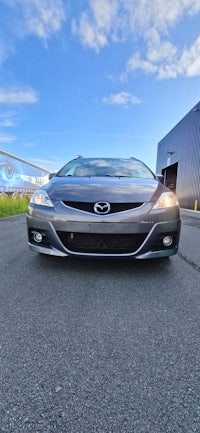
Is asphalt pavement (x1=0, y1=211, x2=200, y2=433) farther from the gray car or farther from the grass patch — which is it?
Answer: the grass patch

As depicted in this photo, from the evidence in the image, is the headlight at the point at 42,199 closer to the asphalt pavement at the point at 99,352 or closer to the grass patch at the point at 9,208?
the asphalt pavement at the point at 99,352

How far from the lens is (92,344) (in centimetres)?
149

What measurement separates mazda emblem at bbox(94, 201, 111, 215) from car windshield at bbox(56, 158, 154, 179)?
1.07m

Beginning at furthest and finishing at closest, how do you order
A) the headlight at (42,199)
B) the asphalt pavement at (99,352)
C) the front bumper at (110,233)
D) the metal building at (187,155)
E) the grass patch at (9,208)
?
the metal building at (187,155), the grass patch at (9,208), the headlight at (42,199), the front bumper at (110,233), the asphalt pavement at (99,352)

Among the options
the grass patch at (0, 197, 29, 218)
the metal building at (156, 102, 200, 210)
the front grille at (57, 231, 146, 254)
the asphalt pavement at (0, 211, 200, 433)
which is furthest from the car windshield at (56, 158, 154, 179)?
the metal building at (156, 102, 200, 210)

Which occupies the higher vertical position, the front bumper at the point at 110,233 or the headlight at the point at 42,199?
the headlight at the point at 42,199

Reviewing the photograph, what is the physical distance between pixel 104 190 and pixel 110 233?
0.48 m

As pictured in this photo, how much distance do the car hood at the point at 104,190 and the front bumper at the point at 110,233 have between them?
16 cm

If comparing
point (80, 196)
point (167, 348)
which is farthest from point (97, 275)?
point (167, 348)

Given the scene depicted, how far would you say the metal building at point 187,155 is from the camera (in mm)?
18891

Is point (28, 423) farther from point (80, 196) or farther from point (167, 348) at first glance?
point (80, 196)

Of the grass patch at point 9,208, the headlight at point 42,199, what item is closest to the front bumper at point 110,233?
the headlight at point 42,199

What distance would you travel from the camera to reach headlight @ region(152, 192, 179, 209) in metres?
2.54

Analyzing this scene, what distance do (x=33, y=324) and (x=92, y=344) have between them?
17.4 inches
